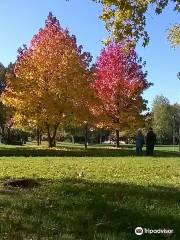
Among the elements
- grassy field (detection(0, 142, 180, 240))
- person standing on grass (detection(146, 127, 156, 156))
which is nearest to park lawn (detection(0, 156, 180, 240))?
grassy field (detection(0, 142, 180, 240))

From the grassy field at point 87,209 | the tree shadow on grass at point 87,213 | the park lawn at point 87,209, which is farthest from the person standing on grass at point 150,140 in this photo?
the tree shadow on grass at point 87,213

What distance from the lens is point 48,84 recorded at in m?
41.3

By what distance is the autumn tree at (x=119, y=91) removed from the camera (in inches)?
1983

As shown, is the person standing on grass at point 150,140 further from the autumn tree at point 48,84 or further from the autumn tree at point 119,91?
the autumn tree at point 119,91

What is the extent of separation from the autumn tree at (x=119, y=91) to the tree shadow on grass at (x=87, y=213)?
3763 cm

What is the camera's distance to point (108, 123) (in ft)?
167

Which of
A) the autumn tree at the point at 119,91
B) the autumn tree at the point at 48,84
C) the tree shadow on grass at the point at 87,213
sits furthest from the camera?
the autumn tree at the point at 119,91

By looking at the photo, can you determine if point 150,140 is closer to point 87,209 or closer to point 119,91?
point 119,91

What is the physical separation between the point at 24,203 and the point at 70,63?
3163 centimetres

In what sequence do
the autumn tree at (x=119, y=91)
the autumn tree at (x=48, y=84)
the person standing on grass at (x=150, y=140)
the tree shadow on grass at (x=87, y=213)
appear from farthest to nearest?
the autumn tree at (x=119, y=91) < the autumn tree at (x=48, y=84) < the person standing on grass at (x=150, y=140) < the tree shadow on grass at (x=87, y=213)

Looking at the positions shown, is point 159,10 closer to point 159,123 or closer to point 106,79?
point 106,79

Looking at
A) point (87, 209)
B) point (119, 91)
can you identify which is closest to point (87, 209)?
point (87, 209)

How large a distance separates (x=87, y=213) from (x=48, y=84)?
1271 inches

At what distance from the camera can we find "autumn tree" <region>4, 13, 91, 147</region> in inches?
1609
